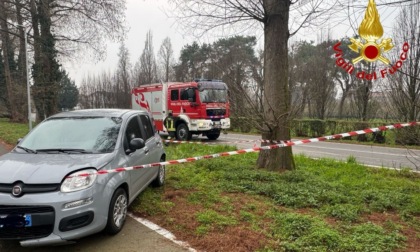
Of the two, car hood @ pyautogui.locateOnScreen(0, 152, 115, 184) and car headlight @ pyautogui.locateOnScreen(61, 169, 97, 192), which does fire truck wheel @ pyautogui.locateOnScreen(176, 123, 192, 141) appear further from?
car headlight @ pyautogui.locateOnScreen(61, 169, 97, 192)

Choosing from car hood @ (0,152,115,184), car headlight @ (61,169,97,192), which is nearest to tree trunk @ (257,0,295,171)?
car hood @ (0,152,115,184)

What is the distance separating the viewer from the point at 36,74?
25.4 metres

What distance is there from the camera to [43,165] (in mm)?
3945

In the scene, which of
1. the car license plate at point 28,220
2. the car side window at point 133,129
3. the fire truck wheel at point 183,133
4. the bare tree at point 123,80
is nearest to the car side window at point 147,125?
the car side window at point 133,129

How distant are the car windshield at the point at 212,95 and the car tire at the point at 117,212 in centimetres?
1219

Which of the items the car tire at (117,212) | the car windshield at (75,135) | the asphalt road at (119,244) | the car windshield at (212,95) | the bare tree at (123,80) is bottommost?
the asphalt road at (119,244)

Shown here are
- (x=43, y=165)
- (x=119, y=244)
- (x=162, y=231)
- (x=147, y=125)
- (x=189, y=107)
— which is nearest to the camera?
(x=43, y=165)

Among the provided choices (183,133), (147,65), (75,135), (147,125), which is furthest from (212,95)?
(147,65)

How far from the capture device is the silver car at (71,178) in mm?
3537

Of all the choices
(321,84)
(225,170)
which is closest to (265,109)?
(225,170)

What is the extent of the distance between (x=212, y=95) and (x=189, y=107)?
136cm

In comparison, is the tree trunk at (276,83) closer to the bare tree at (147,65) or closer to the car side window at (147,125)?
the car side window at (147,125)

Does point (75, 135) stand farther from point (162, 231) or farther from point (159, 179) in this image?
point (159, 179)

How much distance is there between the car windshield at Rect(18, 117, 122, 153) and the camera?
462cm
